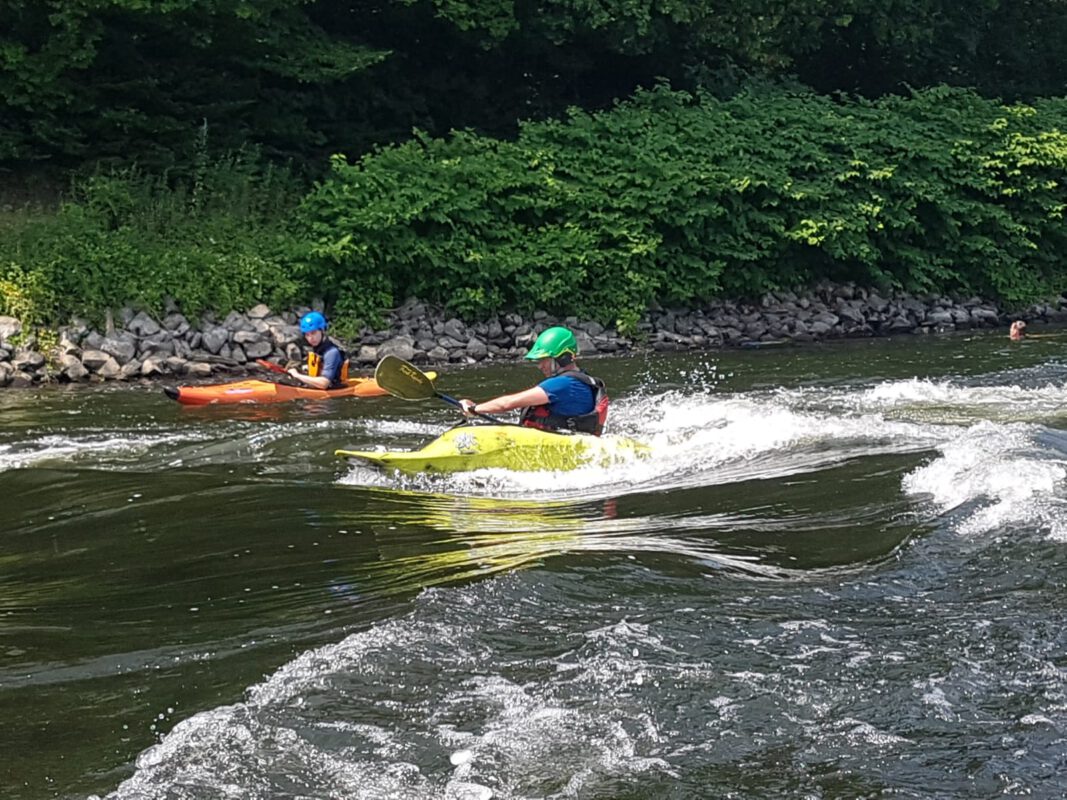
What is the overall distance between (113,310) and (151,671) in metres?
11.7

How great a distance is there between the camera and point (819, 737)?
4.38m

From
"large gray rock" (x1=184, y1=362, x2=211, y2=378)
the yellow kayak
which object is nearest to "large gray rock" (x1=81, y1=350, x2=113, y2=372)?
"large gray rock" (x1=184, y1=362, x2=211, y2=378)

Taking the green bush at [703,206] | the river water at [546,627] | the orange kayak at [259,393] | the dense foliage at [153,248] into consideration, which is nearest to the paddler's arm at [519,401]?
the river water at [546,627]

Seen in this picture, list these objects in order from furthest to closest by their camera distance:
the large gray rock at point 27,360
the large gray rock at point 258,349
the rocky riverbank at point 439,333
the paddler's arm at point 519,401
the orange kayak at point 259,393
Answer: the large gray rock at point 258,349, the rocky riverbank at point 439,333, the large gray rock at point 27,360, the orange kayak at point 259,393, the paddler's arm at point 519,401

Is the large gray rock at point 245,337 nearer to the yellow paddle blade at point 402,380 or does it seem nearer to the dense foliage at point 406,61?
the dense foliage at point 406,61

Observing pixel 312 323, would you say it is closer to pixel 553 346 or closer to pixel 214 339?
pixel 214 339

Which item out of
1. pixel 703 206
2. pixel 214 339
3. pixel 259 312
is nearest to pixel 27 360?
pixel 214 339

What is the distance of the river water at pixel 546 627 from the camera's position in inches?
165

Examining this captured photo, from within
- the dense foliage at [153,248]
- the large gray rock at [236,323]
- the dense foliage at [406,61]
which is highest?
the dense foliage at [406,61]

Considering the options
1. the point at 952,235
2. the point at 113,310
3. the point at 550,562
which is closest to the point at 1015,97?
the point at 952,235

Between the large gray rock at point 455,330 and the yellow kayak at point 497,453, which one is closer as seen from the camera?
the yellow kayak at point 497,453

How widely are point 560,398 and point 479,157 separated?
1001cm

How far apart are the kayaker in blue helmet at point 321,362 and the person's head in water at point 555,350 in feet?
13.7

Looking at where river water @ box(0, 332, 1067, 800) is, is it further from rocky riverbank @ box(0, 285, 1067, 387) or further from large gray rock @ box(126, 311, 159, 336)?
large gray rock @ box(126, 311, 159, 336)
